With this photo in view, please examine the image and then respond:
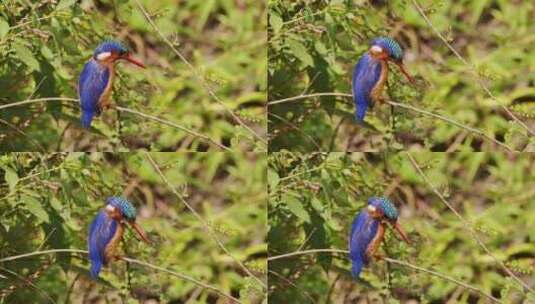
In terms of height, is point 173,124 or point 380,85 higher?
point 380,85

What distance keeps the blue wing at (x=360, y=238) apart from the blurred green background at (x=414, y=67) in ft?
0.77

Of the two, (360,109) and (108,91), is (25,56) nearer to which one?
(108,91)

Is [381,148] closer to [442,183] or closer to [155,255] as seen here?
[442,183]

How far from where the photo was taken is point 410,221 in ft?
14.2

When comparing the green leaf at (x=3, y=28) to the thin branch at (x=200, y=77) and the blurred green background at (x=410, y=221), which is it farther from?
the blurred green background at (x=410, y=221)

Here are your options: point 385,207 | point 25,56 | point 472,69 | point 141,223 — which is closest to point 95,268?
point 141,223

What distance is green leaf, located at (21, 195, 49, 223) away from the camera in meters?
4.28

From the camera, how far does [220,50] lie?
431 cm

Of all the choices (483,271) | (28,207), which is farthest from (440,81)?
(28,207)

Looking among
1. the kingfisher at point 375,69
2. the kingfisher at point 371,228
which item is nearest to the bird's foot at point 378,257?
the kingfisher at point 371,228

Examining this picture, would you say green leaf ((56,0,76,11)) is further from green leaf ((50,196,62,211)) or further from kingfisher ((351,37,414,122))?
kingfisher ((351,37,414,122))

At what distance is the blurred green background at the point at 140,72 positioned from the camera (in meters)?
4.28

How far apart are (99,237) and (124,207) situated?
5.0 inches

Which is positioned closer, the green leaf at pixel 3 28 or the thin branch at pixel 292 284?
the green leaf at pixel 3 28
